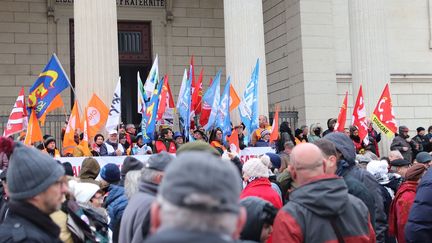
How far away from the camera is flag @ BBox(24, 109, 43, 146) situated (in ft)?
43.6

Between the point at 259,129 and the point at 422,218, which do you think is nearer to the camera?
the point at 422,218

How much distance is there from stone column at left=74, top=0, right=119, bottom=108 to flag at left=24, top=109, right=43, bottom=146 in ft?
10.1

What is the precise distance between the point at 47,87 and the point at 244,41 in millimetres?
6357

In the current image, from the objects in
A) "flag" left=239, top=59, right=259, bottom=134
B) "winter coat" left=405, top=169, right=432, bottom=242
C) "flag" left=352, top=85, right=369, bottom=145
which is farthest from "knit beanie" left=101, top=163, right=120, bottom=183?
"flag" left=352, top=85, right=369, bottom=145

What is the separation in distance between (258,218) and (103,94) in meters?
12.6

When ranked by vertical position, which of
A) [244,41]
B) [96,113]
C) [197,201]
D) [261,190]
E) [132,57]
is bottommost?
[261,190]

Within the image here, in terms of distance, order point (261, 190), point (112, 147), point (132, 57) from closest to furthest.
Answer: point (261, 190) < point (112, 147) < point (132, 57)

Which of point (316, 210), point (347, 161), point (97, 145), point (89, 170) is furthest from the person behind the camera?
point (97, 145)

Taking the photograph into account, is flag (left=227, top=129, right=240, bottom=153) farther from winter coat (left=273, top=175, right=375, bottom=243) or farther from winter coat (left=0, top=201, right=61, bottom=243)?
winter coat (left=0, top=201, right=61, bottom=243)

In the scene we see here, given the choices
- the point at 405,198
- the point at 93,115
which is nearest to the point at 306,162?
the point at 405,198

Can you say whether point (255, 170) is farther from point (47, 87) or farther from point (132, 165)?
point (47, 87)

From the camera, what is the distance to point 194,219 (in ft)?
8.07

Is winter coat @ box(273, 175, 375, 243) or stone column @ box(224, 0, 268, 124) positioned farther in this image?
stone column @ box(224, 0, 268, 124)

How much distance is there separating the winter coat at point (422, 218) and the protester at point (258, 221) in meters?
2.37
